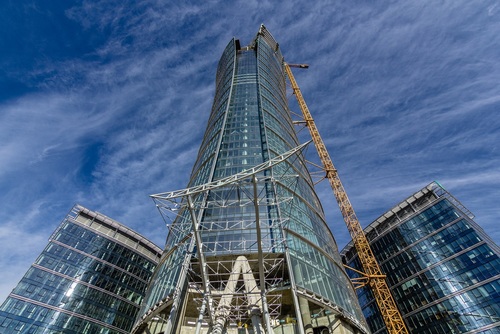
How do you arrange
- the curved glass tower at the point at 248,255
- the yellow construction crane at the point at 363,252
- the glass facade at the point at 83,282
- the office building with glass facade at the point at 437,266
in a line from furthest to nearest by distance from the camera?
the glass facade at the point at 83,282 → the office building with glass facade at the point at 437,266 → the yellow construction crane at the point at 363,252 → the curved glass tower at the point at 248,255

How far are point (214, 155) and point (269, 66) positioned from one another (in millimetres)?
47469

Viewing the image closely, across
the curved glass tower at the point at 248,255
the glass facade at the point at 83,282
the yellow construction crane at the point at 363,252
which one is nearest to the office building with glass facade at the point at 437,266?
the yellow construction crane at the point at 363,252

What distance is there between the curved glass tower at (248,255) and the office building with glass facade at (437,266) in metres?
42.5

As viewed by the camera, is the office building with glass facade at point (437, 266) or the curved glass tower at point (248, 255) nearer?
the curved glass tower at point (248, 255)

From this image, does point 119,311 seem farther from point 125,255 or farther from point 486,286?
point 486,286

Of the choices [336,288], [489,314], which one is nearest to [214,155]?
[336,288]

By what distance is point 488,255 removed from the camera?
208 ft

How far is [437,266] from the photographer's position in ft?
230

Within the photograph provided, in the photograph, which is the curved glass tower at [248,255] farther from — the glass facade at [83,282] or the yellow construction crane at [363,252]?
the glass facade at [83,282]

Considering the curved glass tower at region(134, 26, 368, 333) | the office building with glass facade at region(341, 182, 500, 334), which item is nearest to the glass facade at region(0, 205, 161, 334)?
the curved glass tower at region(134, 26, 368, 333)

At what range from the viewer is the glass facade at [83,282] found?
62125mm

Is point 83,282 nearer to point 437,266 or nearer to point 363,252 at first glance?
point 363,252

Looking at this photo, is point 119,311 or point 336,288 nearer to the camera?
point 336,288

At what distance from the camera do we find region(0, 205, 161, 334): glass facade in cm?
6212
